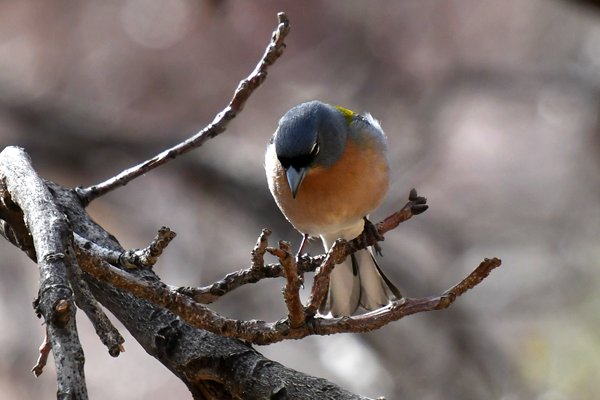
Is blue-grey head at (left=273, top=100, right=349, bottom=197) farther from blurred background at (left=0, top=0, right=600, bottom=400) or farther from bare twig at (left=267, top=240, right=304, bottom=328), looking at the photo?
blurred background at (left=0, top=0, right=600, bottom=400)

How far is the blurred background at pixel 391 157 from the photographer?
6.17 meters

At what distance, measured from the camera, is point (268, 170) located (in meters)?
3.75

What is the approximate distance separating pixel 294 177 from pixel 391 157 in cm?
281

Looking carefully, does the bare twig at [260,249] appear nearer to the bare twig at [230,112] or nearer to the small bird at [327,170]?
the bare twig at [230,112]

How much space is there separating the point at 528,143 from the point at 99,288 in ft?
18.0

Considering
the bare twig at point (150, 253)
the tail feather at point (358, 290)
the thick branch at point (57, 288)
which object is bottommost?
the thick branch at point (57, 288)

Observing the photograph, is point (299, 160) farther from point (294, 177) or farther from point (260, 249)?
point (260, 249)

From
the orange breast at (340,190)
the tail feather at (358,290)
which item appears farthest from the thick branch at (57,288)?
the tail feather at (358,290)

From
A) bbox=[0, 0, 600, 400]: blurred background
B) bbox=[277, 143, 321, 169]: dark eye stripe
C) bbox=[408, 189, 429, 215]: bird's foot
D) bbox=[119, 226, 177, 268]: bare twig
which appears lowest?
bbox=[119, 226, 177, 268]: bare twig

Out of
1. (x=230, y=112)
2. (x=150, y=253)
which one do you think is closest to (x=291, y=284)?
(x=150, y=253)

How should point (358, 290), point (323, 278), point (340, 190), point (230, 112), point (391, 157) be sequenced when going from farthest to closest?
point (391, 157), point (358, 290), point (340, 190), point (230, 112), point (323, 278)

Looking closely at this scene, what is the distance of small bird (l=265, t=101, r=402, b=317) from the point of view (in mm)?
3397

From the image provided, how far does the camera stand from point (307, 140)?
3389 mm

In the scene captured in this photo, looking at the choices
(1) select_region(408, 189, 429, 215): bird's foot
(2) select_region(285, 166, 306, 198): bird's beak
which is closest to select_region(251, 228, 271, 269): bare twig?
(1) select_region(408, 189, 429, 215): bird's foot
